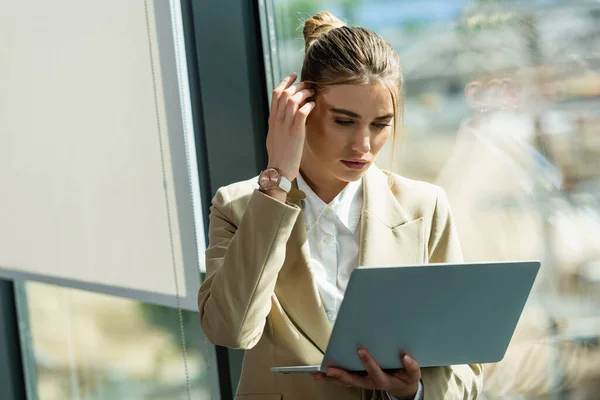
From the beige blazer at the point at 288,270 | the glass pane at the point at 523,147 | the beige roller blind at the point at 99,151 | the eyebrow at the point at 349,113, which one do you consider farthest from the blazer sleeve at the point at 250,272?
the beige roller blind at the point at 99,151

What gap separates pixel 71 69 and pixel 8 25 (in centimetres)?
→ 27

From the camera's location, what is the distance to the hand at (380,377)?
5.05 feet

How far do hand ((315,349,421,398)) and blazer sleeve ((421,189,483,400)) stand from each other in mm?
47

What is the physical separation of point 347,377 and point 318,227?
35 cm

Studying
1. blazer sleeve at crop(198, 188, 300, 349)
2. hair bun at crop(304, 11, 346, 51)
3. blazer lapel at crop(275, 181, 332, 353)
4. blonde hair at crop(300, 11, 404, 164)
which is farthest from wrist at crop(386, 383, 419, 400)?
hair bun at crop(304, 11, 346, 51)

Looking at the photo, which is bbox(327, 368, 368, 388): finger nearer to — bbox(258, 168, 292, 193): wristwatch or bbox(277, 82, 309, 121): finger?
bbox(258, 168, 292, 193): wristwatch

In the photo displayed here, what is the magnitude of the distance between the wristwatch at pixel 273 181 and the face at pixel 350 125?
0.12 metres

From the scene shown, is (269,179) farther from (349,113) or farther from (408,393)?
(408,393)

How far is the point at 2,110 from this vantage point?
2.86 meters

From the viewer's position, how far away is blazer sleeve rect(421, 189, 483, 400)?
1645mm

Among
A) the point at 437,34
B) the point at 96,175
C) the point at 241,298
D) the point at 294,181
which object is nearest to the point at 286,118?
the point at 294,181

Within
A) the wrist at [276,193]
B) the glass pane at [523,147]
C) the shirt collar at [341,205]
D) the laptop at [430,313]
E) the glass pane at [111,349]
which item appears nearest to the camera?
the laptop at [430,313]

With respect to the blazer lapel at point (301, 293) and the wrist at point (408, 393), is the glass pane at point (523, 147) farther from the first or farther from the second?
the wrist at point (408, 393)

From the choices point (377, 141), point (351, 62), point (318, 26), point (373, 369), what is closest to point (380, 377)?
point (373, 369)
